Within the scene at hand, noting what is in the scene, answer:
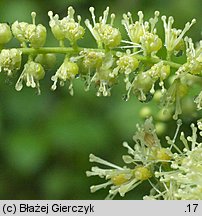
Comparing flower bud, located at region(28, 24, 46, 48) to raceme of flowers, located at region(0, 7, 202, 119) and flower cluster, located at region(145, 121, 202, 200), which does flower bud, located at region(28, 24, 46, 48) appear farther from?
flower cluster, located at region(145, 121, 202, 200)

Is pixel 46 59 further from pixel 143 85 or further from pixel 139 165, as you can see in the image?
pixel 139 165

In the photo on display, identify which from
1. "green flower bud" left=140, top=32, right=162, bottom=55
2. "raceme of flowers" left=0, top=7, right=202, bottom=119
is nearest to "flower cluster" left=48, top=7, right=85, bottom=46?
"raceme of flowers" left=0, top=7, right=202, bottom=119

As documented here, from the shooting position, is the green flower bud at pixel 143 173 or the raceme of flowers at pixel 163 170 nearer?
the raceme of flowers at pixel 163 170

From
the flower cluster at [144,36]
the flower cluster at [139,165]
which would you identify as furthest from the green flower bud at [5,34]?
the flower cluster at [139,165]

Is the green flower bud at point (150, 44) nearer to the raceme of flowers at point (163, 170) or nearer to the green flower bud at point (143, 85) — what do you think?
the green flower bud at point (143, 85)

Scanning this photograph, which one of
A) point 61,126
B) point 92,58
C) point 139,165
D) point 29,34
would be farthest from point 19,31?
point 61,126

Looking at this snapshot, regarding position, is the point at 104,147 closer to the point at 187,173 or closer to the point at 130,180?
the point at 130,180
